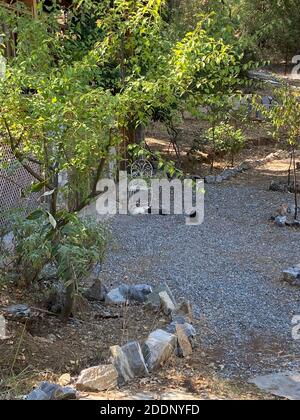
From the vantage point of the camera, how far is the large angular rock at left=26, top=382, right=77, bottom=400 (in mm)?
3154

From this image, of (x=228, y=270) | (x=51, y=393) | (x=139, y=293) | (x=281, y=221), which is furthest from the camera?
(x=281, y=221)

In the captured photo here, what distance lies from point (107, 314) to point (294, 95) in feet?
18.6

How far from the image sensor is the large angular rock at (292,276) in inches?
242

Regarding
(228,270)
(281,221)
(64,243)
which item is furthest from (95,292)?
(281,221)

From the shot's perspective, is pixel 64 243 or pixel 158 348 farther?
pixel 64 243

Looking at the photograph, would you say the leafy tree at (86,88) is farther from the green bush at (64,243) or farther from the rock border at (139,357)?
the rock border at (139,357)

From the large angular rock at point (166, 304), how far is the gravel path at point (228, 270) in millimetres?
295

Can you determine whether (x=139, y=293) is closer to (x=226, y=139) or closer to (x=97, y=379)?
(x=97, y=379)

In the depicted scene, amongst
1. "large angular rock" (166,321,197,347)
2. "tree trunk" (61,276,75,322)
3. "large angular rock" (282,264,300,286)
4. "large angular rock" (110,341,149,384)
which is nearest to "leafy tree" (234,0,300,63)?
"large angular rock" (282,264,300,286)

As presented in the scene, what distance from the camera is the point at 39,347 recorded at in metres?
4.20

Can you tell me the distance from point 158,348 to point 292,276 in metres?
2.60

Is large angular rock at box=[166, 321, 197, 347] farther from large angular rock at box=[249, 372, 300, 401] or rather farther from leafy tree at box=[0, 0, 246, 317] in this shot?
leafy tree at box=[0, 0, 246, 317]

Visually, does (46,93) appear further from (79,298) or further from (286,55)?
(286,55)

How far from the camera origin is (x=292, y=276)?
6.18 meters
